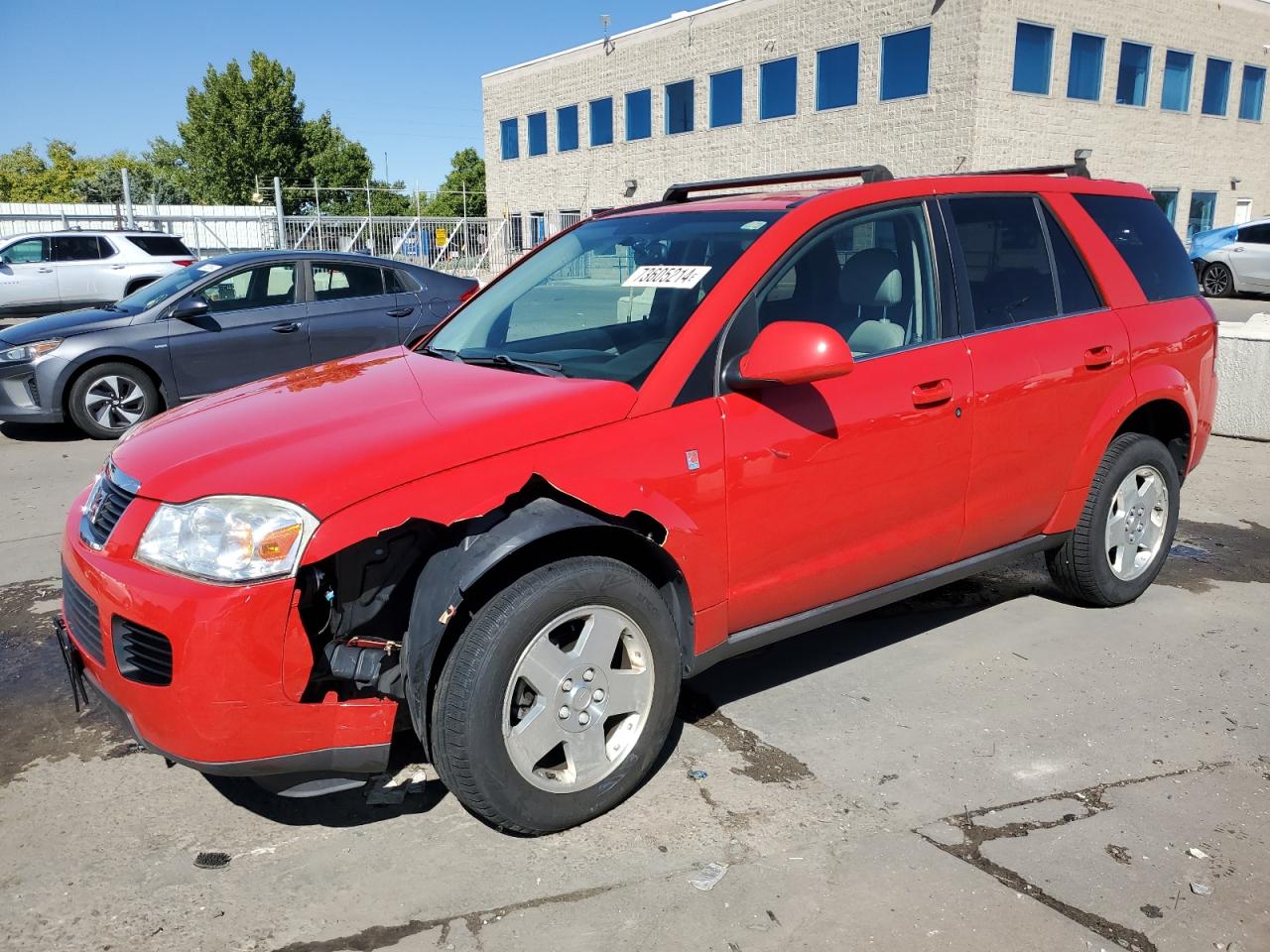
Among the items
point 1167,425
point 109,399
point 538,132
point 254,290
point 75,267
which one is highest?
point 538,132

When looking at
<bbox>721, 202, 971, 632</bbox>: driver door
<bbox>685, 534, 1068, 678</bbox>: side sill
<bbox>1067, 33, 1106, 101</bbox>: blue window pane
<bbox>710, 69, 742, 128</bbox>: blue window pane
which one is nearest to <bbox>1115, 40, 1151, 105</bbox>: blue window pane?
<bbox>1067, 33, 1106, 101</bbox>: blue window pane

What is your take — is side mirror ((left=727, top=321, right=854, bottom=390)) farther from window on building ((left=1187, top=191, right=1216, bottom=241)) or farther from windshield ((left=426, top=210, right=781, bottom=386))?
window on building ((left=1187, top=191, right=1216, bottom=241))

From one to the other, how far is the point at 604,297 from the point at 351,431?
136 cm

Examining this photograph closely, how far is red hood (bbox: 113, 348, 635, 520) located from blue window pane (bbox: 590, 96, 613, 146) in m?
33.5

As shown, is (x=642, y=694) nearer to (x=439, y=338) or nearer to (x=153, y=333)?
(x=439, y=338)

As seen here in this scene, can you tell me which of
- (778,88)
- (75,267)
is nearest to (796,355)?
(75,267)

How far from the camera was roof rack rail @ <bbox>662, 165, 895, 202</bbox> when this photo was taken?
385 centimetres

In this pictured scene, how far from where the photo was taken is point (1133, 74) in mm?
27656

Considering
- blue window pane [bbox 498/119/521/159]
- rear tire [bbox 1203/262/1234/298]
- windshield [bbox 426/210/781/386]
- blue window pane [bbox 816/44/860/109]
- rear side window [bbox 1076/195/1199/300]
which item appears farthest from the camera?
blue window pane [bbox 498/119/521/159]

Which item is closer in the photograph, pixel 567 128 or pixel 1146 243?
pixel 1146 243

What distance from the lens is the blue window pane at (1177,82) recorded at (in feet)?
93.2

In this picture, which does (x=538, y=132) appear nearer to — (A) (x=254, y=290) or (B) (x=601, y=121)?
(B) (x=601, y=121)

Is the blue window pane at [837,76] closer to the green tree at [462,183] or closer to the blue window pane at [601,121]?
the blue window pane at [601,121]

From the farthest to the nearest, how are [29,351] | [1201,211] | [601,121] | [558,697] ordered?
[601,121] → [1201,211] → [29,351] → [558,697]
